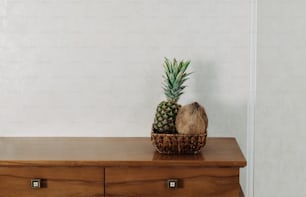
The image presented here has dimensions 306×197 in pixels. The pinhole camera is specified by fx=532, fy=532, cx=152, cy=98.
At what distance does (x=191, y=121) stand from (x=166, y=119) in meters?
0.10

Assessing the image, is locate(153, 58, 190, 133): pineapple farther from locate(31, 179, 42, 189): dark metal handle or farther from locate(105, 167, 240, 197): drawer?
locate(31, 179, 42, 189): dark metal handle

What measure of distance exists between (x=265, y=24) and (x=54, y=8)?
3.08 ft

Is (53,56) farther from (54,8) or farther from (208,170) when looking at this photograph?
(208,170)

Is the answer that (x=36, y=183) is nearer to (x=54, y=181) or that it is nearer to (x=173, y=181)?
(x=54, y=181)

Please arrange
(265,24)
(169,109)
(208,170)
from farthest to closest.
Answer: (265,24), (169,109), (208,170)

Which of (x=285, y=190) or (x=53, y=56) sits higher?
(x=53, y=56)

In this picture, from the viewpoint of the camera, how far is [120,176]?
6.44 feet

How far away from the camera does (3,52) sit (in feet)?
7.79

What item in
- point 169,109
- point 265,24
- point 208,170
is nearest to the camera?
point 208,170

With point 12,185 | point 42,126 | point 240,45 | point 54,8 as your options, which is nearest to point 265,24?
point 240,45

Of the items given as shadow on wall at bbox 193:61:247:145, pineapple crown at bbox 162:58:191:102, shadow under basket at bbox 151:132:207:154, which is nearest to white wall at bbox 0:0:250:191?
shadow on wall at bbox 193:61:247:145

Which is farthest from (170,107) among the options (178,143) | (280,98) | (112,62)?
(280,98)

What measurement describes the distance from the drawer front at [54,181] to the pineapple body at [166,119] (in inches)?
11.4

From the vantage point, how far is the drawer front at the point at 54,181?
1.97 metres
